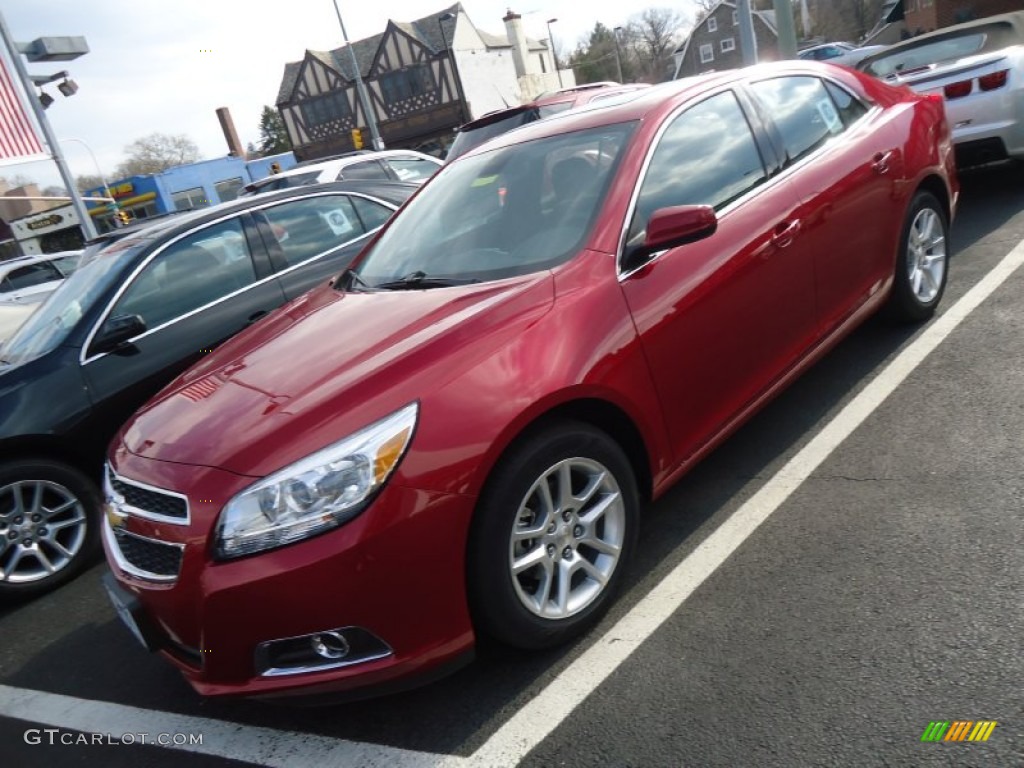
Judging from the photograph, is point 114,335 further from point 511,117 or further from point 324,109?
point 324,109

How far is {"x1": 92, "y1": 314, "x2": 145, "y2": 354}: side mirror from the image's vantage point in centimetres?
429

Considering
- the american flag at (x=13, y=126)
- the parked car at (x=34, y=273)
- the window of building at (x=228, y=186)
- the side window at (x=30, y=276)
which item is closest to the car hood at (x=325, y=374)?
the parked car at (x=34, y=273)

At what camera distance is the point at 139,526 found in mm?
2430

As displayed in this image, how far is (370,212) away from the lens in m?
5.55

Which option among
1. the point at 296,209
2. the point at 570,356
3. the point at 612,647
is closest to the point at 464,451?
the point at 570,356

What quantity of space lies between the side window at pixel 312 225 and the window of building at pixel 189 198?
4579cm

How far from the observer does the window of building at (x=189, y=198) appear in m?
47.1

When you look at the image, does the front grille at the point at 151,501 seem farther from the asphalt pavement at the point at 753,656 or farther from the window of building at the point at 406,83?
the window of building at the point at 406,83

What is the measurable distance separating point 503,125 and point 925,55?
4.19 meters

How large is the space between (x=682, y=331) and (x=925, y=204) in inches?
95.8

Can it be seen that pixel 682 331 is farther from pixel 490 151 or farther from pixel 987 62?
pixel 987 62

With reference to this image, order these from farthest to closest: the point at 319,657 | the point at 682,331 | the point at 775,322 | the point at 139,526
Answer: the point at 775,322, the point at 682,331, the point at 139,526, the point at 319,657

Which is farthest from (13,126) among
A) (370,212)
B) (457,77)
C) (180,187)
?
(457,77)

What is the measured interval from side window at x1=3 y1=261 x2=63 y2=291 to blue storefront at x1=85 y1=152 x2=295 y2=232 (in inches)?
1286
